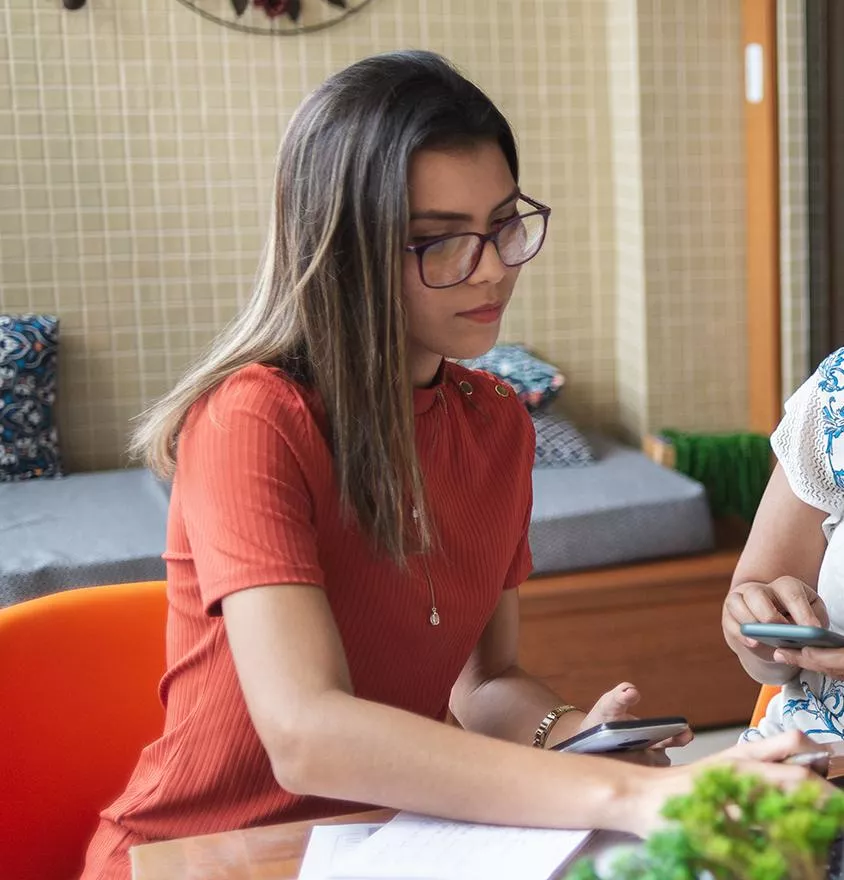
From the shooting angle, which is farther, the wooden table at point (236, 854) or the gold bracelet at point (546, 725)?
the gold bracelet at point (546, 725)

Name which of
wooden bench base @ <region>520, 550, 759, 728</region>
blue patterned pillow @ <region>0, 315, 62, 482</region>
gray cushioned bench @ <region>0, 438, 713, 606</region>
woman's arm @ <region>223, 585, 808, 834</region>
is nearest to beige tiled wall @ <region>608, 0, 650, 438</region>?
gray cushioned bench @ <region>0, 438, 713, 606</region>

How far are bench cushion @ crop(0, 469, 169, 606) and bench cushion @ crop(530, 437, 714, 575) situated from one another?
85 centimetres

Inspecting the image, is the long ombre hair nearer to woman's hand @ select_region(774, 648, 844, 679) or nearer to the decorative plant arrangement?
woman's hand @ select_region(774, 648, 844, 679)

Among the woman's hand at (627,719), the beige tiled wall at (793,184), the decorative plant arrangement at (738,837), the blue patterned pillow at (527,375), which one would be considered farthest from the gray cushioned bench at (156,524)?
the decorative plant arrangement at (738,837)

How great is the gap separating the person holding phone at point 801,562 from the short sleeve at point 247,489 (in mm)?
586

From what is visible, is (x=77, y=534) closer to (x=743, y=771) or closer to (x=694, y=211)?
(x=694, y=211)

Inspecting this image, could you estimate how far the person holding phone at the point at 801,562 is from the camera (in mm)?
1561

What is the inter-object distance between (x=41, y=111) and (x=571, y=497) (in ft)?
5.35

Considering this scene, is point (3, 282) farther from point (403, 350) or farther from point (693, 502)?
point (403, 350)

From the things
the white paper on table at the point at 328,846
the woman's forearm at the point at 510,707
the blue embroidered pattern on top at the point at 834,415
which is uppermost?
the blue embroidered pattern on top at the point at 834,415

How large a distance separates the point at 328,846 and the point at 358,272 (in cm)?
52

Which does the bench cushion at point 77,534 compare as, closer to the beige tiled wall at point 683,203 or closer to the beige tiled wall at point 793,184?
the beige tiled wall at point 683,203

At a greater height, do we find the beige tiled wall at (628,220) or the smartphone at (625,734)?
the beige tiled wall at (628,220)

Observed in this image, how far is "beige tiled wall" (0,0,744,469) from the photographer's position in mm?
3406
